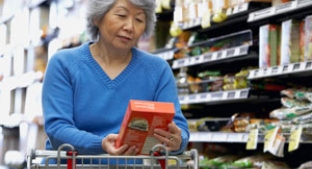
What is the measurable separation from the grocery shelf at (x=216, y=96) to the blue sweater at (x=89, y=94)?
199 centimetres

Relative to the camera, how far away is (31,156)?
168 centimetres

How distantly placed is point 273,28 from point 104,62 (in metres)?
1.95

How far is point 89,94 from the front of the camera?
1.94 meters

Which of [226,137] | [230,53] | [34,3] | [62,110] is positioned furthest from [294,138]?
[34,3]

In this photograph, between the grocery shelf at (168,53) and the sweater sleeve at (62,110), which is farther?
the grocery shelf at (168,53)

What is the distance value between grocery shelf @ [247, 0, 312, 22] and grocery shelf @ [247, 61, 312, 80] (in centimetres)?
27

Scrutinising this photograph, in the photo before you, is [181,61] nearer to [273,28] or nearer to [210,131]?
[210,131]

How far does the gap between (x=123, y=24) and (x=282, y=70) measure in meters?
1.75

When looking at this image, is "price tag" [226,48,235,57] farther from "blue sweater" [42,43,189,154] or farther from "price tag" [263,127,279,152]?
"blue sweater" [42,43,189,154]

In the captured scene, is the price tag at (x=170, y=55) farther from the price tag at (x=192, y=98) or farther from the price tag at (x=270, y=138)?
the price tag at (x=270, y=138)

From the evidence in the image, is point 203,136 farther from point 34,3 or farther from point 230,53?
point 34,3

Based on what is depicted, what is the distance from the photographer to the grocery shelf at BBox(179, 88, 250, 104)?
397cm

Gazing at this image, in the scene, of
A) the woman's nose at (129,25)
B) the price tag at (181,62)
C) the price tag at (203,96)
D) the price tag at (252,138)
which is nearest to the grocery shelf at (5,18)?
the price tag at (181,62)

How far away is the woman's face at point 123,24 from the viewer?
6.34 ft
